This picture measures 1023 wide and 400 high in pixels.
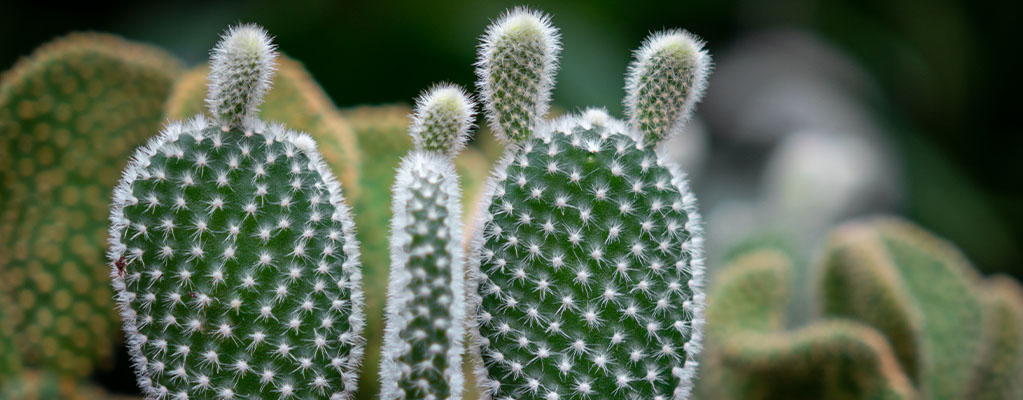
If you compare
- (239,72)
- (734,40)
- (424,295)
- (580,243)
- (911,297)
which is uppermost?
(734,40)

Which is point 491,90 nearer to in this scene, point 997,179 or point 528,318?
point 528,318

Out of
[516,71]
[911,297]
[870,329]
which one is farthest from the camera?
[911,297]

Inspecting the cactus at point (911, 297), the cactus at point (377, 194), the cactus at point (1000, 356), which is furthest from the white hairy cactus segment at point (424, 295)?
the cactus at point (1000, 356)

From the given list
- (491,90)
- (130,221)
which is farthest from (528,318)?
(130,221)

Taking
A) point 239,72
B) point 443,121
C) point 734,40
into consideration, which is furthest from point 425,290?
point 734,40

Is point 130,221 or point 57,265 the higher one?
point 57,265

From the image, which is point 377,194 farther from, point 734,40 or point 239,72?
point 734,40
